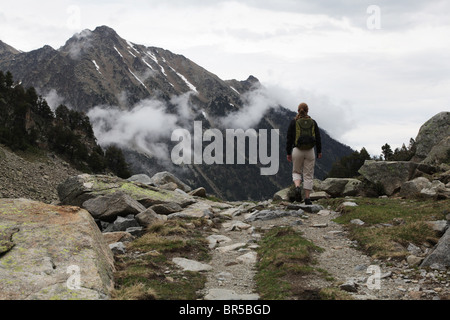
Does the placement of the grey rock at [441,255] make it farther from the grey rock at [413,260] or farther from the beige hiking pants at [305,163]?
Result: the beige hiking pants at [305,163]

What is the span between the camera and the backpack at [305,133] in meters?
17.1

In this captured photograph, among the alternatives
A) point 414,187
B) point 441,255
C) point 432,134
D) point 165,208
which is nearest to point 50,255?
point 441,255

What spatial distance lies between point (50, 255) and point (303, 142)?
1232 centimetres

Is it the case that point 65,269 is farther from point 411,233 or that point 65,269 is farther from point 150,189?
point 150,189

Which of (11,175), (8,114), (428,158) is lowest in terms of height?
(11,175)

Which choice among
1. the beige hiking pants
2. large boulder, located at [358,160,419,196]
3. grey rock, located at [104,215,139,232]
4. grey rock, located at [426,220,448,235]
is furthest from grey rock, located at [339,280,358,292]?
large boulder, located at [358,160,419,196]

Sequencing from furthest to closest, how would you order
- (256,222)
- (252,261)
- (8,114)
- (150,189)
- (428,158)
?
(8,114) → (428,158) → (150,189) → (256,222) → (252,261)

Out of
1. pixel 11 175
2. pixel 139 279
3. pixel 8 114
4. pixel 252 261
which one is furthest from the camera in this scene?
pixel 8 114

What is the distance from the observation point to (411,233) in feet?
37.4

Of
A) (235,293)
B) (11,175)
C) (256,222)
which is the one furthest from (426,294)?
(11,175)

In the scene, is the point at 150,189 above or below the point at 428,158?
below

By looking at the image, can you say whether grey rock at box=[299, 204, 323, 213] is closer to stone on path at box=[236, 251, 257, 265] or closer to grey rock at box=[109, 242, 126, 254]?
stone on path at box=[236, 251, 257, 265]

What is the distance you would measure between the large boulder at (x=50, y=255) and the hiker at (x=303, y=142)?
10.7 m
